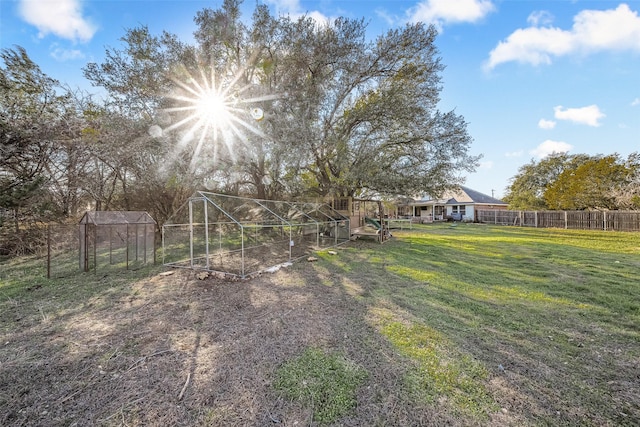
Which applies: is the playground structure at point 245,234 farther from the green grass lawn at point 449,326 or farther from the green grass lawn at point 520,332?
the green grass lawn at point 520,332

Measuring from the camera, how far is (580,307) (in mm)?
4301

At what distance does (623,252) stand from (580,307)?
25.2 feet

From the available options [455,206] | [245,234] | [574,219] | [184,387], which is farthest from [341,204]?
[455,206]

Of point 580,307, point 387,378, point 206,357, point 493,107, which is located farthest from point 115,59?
point 493,107

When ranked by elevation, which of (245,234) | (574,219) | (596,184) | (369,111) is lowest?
(245,234)

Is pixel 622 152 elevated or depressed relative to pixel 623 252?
elevated

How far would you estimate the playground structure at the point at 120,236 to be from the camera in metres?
6.97

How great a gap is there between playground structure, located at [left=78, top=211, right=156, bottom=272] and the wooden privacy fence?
78.8 ft

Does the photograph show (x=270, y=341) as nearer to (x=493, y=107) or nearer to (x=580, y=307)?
(x=580, y=307)

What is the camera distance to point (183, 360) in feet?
9.63

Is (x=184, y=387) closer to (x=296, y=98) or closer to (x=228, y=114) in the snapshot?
(x=228, y=114)

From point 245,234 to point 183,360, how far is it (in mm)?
7706

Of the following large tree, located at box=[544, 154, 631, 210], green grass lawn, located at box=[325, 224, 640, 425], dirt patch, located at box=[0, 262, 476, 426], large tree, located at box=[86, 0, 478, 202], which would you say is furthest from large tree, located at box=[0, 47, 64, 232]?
large tree, located at box=[544, 154, 631, 210]

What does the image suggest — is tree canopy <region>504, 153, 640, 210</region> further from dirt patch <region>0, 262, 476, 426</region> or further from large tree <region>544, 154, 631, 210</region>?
dirt patch <region>0, 262, 476, 426</region>
